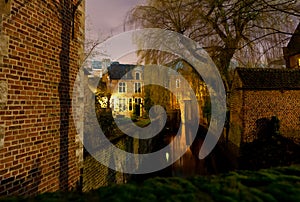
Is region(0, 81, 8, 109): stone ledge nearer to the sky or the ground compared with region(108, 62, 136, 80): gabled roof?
nearer to the ground

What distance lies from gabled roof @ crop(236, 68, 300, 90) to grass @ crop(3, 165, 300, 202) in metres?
9.14

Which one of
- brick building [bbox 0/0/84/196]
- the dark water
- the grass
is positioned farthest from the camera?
the dark water

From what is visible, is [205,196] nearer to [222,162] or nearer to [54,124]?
[54,124]

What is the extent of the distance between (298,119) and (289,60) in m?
10.6

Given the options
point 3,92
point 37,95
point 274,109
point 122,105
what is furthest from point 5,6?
point 122,105

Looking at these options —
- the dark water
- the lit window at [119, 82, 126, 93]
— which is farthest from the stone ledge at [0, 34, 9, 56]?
the lit window at [119, 82, 126, 93]

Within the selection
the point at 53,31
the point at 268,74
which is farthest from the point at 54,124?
the point at 268,74

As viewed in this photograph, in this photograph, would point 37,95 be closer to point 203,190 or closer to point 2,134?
point 2,134

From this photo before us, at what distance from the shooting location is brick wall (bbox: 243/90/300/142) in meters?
10.4

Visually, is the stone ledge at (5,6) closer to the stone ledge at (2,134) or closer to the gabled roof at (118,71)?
the stone ledge at (2,134)

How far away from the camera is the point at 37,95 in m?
3.37

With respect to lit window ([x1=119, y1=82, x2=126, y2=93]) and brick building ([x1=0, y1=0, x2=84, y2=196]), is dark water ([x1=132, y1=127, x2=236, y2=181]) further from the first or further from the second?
lit window ([x1=119, y1=82, x2=126, y2=93])

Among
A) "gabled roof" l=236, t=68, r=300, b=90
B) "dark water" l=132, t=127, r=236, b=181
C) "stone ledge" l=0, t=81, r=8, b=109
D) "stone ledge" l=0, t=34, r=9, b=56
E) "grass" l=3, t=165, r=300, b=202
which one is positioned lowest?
"dark water" l=132, t=127, r=236, b=181

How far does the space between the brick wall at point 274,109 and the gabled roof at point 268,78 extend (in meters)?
0.29
